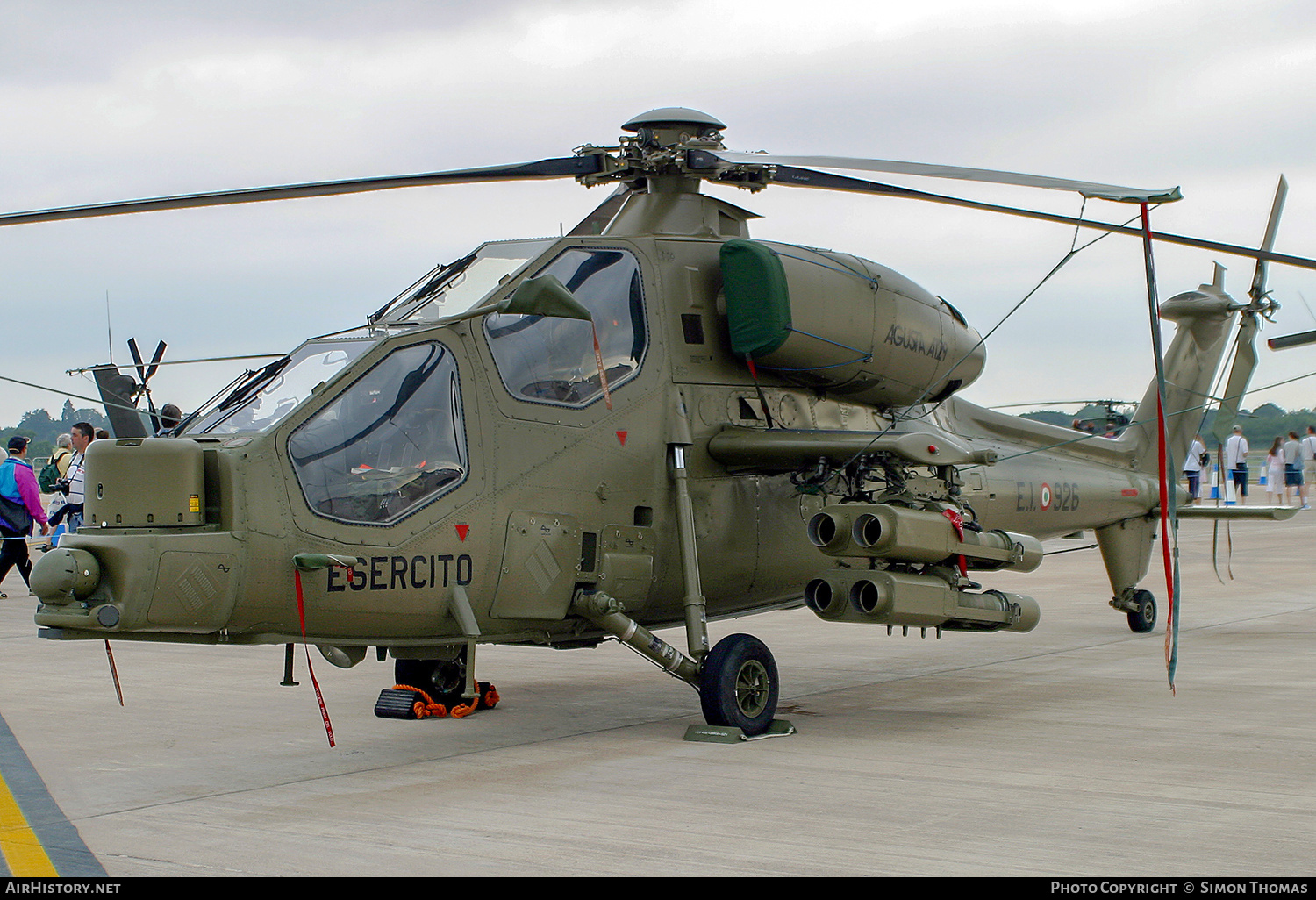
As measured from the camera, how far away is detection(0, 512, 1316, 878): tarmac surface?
5.20m

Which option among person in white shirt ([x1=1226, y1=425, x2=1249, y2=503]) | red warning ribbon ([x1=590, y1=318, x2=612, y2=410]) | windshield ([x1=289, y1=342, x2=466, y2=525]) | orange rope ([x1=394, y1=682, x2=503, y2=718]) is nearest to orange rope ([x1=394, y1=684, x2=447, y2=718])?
orange rope ([x1=394, y1=682, x2=503, y2=718])

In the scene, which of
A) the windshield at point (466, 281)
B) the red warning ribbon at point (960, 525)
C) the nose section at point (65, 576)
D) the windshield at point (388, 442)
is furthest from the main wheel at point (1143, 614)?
the nose section at point (65, 576)

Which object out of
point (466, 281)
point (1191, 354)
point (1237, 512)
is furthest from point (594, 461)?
point (1191, 354)

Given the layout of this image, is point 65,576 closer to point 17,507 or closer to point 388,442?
point 388,442

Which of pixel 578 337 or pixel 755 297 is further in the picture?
pixel 755 297

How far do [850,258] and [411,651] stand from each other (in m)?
3.88

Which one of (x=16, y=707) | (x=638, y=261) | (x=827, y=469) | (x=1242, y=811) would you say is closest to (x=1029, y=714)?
(x=827, y=469)

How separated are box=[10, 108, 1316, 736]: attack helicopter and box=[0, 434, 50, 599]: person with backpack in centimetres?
822

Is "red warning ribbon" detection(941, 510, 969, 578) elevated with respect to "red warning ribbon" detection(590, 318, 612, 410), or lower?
lower

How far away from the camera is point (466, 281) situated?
802 cm

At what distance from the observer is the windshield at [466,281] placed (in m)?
7.82

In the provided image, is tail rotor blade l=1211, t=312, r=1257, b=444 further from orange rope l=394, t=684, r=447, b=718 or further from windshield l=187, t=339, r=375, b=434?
windshield l=187, t=339, r=375, b=434

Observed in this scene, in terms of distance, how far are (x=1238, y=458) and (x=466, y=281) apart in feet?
82.0

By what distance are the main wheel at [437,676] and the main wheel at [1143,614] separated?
719 cm
